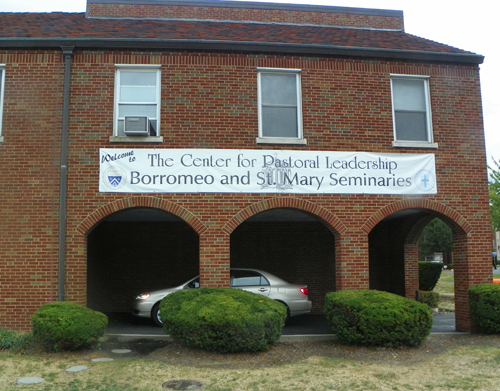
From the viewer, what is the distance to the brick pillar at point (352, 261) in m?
11.0

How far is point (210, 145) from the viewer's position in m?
10.9

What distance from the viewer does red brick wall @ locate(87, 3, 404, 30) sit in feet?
45.0

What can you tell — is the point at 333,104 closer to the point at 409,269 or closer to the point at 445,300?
the point at 409,269

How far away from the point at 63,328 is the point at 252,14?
9627 mm

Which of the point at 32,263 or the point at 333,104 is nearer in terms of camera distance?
the point at 32,263

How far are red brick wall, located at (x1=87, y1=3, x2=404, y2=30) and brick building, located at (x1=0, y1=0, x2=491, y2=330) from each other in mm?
1653

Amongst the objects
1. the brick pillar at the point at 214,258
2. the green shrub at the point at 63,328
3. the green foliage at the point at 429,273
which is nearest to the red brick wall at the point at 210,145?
the brick pillar at the point at 214,258

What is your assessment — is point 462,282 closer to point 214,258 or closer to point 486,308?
point 486,308

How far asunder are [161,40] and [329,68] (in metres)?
3.74

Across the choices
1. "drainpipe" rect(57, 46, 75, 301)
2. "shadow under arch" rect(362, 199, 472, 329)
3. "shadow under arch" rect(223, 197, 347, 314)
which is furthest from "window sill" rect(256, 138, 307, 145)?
"shadow under arch" rect(223, 197, 347, 314)

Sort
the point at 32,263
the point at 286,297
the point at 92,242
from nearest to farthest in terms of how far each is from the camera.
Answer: the point at 32,263, the point at 286,297, the point at 92,242

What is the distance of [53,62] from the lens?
10922 millimetres

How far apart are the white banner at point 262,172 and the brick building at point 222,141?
25 millimetres

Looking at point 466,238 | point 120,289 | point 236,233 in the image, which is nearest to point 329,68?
point 466,238
